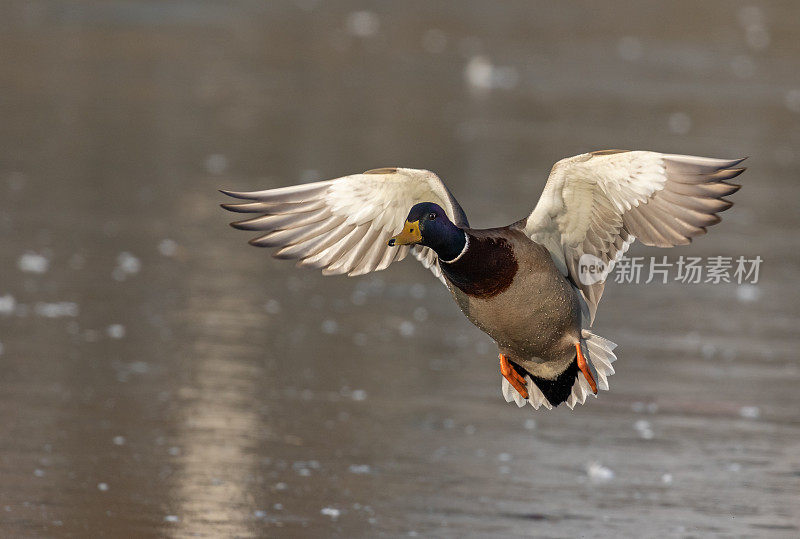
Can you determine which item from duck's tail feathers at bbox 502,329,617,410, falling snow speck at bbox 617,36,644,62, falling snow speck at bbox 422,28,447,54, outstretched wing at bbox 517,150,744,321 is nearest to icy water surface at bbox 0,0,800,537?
duck's tail feathers at bbox 502,329,617,410

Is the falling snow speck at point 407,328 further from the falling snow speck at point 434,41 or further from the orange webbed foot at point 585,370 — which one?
the falling snow speck at point 434,41

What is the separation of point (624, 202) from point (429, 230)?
1.05m

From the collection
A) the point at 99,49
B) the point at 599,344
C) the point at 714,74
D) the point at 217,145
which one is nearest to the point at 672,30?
the point at 714,74

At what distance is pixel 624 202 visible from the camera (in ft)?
21.5

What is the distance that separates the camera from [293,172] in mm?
14703

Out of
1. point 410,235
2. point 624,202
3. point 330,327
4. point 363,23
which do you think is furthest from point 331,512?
point 363,23

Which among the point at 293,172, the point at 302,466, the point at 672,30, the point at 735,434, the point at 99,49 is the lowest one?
the point at 302,466

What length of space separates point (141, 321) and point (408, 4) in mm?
20673

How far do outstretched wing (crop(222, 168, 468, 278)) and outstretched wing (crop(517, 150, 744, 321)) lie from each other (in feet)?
1.55

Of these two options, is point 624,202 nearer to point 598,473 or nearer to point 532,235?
point 532,235

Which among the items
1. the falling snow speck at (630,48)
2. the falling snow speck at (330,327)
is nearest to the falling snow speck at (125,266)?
the falling snow speck at (330,327)

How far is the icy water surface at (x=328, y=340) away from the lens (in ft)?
22.9

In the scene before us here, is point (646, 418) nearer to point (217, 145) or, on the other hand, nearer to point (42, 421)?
point (42, 421)

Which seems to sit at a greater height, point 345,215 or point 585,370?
point 345,215
